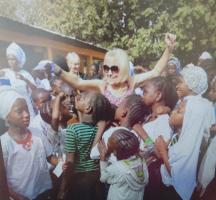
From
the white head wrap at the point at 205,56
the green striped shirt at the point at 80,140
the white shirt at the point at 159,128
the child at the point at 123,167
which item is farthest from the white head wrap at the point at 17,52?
the white head wrap at the point at 205,56

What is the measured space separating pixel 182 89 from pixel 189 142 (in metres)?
0.48

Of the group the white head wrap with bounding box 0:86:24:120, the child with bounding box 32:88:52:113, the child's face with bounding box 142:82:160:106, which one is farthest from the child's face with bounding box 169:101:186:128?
the white head wrap with bounding box 0:86:24:120

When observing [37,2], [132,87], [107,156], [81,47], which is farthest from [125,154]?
[37,2]

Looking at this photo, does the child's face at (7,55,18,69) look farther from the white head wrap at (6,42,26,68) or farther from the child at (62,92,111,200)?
the child at (62,92,111,200)

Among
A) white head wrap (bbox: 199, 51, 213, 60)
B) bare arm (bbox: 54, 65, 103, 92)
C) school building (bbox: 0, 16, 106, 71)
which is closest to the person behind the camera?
school building (bbox: 0, 16, 106, 71)

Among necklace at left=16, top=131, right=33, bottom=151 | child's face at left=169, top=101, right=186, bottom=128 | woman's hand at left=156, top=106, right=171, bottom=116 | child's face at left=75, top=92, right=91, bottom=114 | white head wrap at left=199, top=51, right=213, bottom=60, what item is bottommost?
necklace at left=16, top=131, right=33, bottom=151

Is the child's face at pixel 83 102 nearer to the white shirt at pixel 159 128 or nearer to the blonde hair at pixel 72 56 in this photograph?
the blonde hair at pixel 72 56

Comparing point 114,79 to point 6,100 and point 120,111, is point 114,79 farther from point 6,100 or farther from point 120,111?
point 6,100

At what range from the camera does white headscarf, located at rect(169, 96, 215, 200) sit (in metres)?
4.03

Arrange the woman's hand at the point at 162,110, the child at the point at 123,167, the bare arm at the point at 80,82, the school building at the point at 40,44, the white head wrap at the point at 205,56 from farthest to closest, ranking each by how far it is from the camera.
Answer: the white head wrap at the point at 205,56
the woman's hand at the point at 162,110
the bare arm at the point at 80,82
the child at the point at 123,167
the school building at the point at 40,44

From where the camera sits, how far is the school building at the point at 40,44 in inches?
144

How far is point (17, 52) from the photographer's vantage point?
370cm

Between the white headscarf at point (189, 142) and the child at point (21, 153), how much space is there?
113 cm

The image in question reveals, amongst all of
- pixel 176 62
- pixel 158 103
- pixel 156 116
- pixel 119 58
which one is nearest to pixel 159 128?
pixel 156 116
